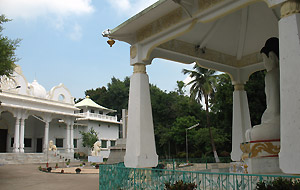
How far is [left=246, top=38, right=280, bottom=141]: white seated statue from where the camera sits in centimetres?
790

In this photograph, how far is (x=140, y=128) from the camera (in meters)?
9.33

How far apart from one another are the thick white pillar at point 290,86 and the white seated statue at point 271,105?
2184mm

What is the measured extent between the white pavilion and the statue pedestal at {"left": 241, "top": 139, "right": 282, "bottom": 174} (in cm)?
3

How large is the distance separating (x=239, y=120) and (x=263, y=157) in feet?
15.2

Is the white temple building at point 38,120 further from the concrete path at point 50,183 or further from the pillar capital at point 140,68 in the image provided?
the pillar capital at point 140,68

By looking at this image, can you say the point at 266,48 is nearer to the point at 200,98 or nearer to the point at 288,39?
the point at 288,39

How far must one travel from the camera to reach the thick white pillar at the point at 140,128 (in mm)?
9203

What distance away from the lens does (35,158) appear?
1182 inches

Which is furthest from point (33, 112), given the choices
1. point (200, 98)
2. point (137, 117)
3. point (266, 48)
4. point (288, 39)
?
point (288, 39)

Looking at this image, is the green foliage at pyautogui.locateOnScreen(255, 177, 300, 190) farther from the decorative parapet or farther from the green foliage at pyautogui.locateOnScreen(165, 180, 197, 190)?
the decorative parapet

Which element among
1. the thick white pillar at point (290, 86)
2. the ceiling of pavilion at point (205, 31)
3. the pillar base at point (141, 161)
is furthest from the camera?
the pillar base at point (141, 161)

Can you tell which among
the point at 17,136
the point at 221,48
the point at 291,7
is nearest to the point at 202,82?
the point at 221,48

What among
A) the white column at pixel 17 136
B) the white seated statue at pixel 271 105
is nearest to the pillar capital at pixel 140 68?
the white seated statue at pixel 271 105

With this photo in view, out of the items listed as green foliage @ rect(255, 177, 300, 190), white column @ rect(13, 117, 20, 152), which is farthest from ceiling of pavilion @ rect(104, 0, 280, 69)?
white column @ rect(13, 117, 20, 152)
